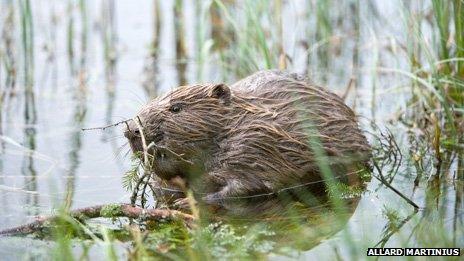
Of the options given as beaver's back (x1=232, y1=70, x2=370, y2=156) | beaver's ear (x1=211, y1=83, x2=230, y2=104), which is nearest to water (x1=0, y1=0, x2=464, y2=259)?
beaver's back (x1=232, y1=70, x2=370, y2=156)

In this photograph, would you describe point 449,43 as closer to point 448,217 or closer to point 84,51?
point 448,217

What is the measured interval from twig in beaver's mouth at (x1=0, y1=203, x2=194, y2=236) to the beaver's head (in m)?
0.44

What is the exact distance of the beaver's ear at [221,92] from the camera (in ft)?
14.8

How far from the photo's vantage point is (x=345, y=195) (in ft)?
14.7

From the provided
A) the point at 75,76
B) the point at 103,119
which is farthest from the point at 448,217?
the point at 75,76

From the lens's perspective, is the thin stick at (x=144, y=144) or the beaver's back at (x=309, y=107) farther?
the beaver's back at (x=309, y=107)

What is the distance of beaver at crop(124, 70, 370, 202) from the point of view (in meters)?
4.45

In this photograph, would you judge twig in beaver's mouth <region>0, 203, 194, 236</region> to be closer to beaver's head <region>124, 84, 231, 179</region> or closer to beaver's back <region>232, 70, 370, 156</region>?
beaver's head <region>124, 84, 231, 179</region>

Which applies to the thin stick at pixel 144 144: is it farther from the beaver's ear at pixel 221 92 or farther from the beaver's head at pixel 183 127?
the beaver's ear at pixel 221 92

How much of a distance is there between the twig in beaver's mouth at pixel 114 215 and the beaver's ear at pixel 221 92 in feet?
2.64

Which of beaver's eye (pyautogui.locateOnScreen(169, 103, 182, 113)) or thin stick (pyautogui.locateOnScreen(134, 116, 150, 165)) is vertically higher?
beaver's eye (pyautogui.locateOnScreen(169, 103, 182, 113))

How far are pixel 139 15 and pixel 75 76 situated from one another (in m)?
1.84

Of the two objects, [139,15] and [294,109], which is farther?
[139,15]

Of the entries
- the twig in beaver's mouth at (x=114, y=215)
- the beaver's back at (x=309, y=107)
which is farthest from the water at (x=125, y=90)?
the beaver's back at (x=309, y=107)
